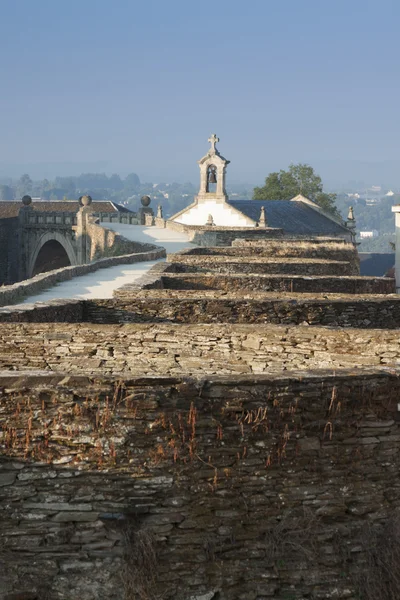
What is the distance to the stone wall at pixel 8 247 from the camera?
68.9 meters

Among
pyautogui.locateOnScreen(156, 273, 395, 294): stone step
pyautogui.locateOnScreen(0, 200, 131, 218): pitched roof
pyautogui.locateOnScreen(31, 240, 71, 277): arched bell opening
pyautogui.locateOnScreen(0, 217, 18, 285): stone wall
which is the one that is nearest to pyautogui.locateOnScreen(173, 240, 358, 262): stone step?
pyautogui.locateOnScreen(156, 273, 395, 294): stone step

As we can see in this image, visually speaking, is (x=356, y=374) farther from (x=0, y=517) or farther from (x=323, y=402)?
(x=0, y=517)

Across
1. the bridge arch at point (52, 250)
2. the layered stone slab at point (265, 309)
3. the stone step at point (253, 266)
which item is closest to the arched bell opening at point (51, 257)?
the bridge arch at point (52, 250)

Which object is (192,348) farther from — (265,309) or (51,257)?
(51,257)

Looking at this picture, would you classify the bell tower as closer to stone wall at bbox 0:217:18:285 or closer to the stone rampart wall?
stone wall at bbox 0:217:18:285

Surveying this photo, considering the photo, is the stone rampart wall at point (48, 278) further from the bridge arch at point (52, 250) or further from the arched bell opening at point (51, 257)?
the arched bell opening at point (51, 257)

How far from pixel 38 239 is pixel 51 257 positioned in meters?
2.12

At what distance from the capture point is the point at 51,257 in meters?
70.4

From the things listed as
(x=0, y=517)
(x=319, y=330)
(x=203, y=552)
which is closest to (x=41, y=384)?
(x=0, y=517)

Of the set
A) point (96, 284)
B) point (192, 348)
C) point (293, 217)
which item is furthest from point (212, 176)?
point (192, 348)

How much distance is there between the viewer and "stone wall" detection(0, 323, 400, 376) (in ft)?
30.8

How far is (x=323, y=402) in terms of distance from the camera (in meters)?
7.02

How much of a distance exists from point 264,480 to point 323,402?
63 centimetres

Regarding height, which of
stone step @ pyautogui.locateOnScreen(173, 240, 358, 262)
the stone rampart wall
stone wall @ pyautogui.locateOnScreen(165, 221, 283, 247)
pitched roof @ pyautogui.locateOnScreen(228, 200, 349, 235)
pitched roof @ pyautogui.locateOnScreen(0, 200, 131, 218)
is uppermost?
pitched roof @ pyautogui.locateOnScreen(0, 200, 131, 218)
